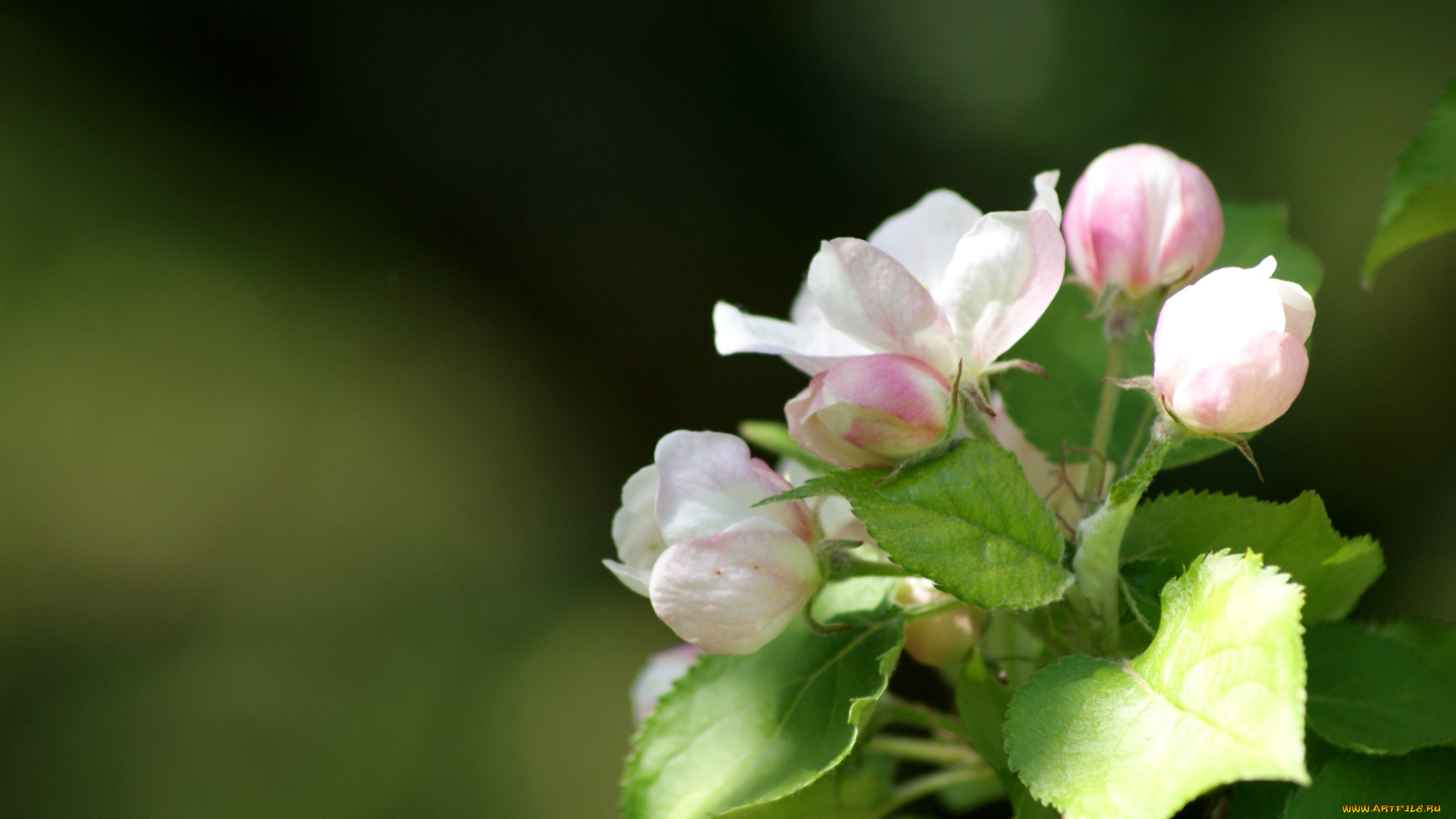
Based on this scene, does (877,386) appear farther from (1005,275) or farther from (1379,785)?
(1379,785)

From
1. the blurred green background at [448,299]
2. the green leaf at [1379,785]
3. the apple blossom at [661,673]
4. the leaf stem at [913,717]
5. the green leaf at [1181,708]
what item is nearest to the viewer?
the green leaf at [1181,708]

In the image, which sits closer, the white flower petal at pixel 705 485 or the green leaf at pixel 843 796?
the white flower petal at pixel 705 485

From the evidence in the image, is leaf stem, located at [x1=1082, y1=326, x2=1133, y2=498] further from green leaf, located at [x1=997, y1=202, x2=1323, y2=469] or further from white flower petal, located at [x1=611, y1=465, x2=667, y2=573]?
white flower petal, located at [x1=611, y1=465, x2=667, y2=573]

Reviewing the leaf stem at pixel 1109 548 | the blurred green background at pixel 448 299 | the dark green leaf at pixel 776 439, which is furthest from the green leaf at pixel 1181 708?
the blurred green background at pixel 448 299

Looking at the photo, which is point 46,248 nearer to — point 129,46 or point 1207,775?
point 129,46

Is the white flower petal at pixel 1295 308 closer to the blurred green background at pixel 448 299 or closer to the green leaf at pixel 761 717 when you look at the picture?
the green leaf at pixel 761 717

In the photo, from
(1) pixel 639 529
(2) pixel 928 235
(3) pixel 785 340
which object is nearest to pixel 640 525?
(1) pixel 639 529
